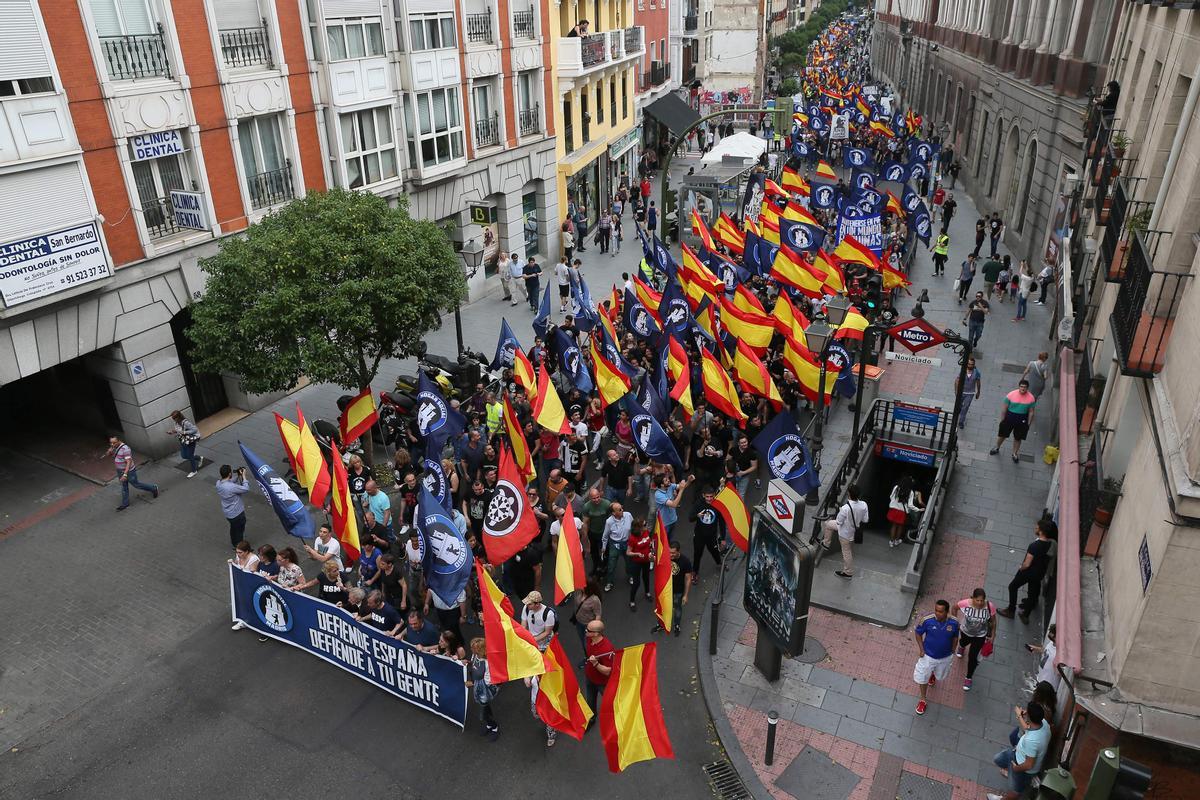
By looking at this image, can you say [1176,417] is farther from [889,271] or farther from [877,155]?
[877,155]

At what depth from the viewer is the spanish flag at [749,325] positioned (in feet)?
53.8

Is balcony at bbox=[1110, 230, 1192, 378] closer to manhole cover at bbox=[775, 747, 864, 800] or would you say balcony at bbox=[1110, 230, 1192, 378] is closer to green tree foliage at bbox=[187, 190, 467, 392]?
manhole cover at bbox=[775, 747, 864, 800]

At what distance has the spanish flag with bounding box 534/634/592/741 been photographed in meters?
9.16

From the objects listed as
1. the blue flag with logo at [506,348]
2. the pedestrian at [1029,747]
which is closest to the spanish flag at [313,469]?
the blue flag with logo at [506,348]

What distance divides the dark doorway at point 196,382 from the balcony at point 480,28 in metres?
11.8

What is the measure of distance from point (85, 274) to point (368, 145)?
816cm

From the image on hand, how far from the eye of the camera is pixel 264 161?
18453 mm

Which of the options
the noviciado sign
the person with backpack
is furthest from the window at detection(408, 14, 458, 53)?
the person with backpack

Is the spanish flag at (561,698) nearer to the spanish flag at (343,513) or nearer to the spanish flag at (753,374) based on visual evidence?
the spanish flag at (343,513)

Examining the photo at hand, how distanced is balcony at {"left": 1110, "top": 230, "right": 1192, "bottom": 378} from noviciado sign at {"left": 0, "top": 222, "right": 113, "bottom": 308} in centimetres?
1594

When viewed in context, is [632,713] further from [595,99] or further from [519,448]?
[595,99]

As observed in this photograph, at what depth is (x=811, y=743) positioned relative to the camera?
33.1 feet

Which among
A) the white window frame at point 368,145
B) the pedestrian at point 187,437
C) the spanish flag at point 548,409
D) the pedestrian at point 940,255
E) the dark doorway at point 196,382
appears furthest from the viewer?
the pedestrian at point 940,255

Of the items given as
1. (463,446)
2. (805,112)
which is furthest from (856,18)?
(463,446)
